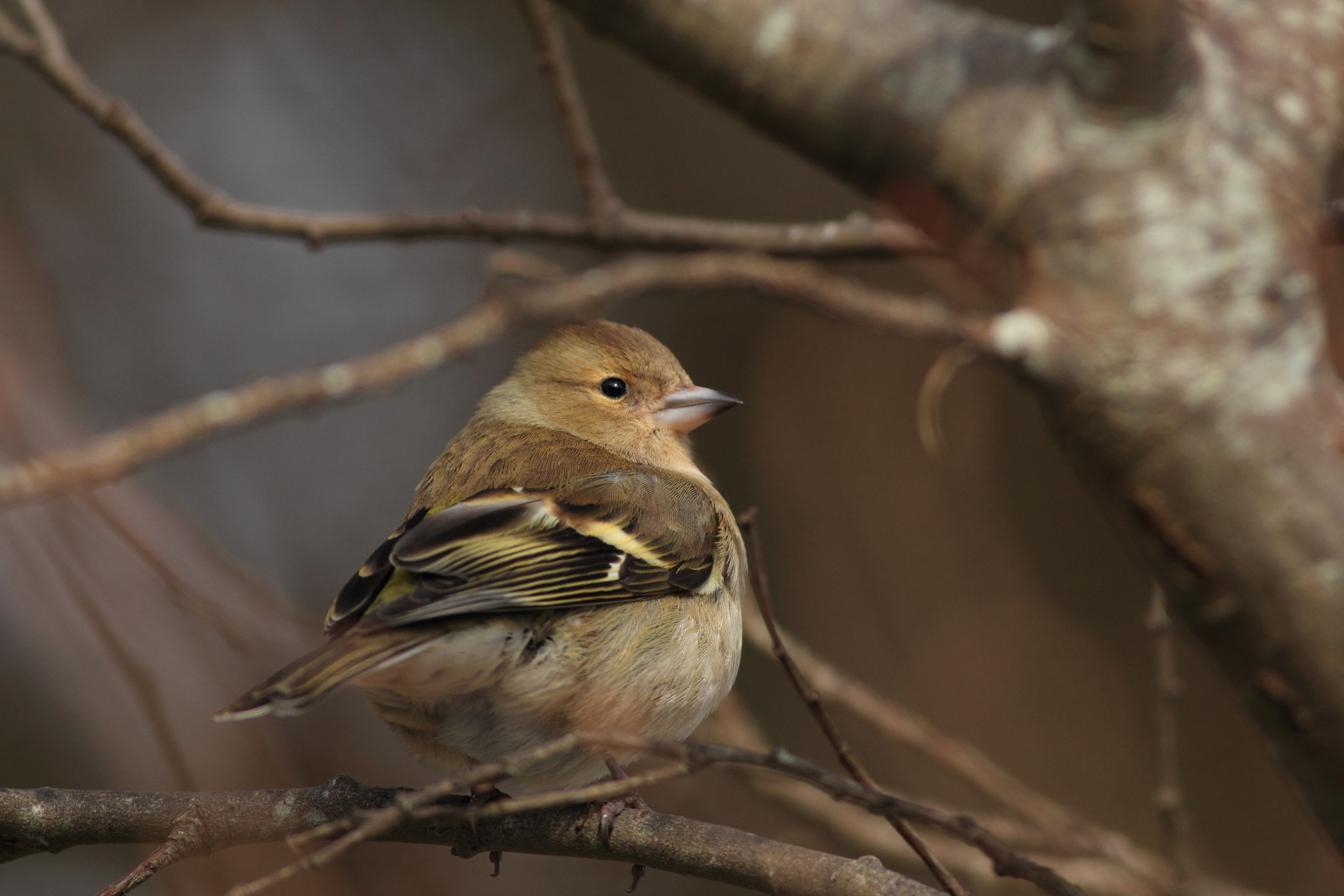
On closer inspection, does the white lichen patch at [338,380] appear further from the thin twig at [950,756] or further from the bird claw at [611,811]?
the thin twig at [950,756]

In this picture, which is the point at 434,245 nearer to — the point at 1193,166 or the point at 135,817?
the point at 135,817

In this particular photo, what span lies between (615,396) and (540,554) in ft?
4.54

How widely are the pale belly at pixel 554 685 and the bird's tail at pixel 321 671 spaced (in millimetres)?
75

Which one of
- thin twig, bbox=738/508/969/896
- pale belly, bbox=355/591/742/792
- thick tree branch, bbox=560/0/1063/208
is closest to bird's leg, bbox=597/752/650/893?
pale belly, bbox=355/591/742/792

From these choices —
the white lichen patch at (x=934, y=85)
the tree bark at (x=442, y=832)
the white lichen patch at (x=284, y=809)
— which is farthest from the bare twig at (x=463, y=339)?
the white lichen patch at (x=284, y=809)

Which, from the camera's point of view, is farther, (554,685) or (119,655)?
(119,655)

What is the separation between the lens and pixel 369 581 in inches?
120

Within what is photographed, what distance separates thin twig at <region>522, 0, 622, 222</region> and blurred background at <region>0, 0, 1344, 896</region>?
1.00 m

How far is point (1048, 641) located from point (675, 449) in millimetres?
2664

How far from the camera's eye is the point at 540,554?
310 centimetres

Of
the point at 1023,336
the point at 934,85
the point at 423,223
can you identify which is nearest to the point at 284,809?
the point at 423,223

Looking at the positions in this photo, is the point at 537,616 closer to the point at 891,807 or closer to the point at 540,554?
the point at 540,554

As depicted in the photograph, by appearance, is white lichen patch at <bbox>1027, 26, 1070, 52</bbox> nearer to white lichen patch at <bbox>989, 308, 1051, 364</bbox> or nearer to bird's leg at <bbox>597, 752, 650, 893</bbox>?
white lichen patch at <bbox>989, 308, 1051, 364</bbox>

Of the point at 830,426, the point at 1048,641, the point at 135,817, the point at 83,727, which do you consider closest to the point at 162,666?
the point at 83,727
